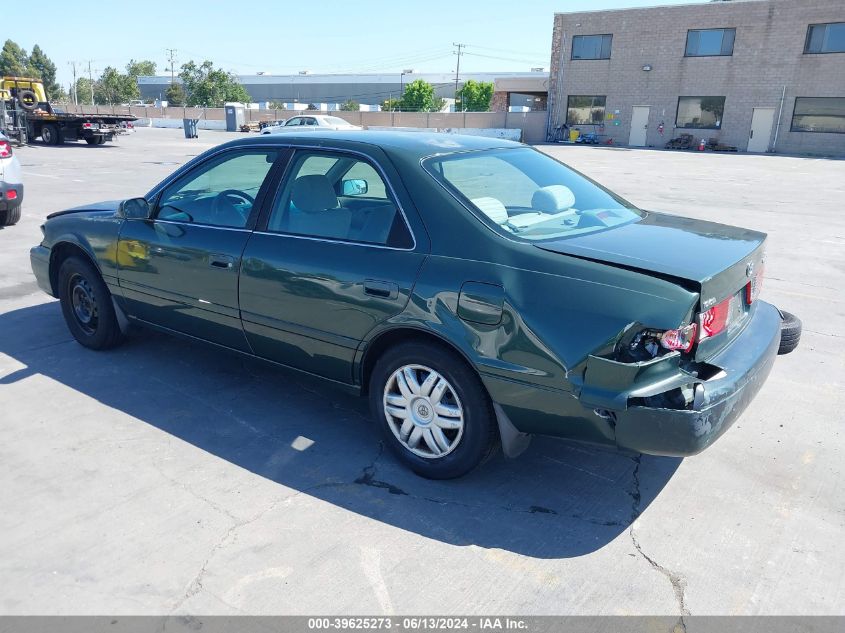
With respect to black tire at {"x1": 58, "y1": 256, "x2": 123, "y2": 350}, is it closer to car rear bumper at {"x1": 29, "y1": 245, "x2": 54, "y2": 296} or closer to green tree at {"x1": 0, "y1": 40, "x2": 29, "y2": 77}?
car rear bumper at {"x1": 29, "y1": 245, "x2": 54, "y2": 296}

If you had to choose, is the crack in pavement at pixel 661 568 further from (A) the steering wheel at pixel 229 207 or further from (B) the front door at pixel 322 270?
(A) the steering wheel at pixel 229 207

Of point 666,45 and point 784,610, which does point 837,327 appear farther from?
point 666,45

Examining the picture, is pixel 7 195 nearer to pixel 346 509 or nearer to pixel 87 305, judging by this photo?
pixel 87 305

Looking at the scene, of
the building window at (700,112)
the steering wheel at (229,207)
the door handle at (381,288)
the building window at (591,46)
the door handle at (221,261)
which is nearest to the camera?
the door handle at (381,288)

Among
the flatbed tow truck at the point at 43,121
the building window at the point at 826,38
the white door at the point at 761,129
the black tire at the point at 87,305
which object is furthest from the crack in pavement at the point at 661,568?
the building window at the point at 826,38

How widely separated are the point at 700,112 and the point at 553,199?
41747 millimetres

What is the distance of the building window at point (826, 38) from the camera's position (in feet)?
118

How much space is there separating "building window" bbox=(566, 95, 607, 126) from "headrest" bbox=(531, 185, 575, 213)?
43.3 metres

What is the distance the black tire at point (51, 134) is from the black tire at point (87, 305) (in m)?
26.6

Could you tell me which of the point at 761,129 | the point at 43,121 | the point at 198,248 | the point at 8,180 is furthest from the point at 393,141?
the point at 761,129

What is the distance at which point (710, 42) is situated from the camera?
39.5 m

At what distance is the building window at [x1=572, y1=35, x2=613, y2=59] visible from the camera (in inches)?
1693

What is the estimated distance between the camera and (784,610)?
8.39 feet

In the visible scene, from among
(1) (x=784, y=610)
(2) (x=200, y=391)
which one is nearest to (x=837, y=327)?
(1) (x=784, y=610)
